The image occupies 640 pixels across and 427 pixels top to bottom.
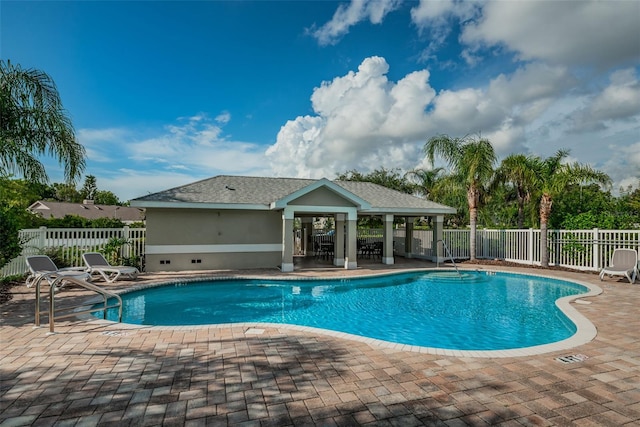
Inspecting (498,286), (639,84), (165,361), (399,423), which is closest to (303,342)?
(165,361)

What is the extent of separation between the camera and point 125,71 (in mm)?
14852

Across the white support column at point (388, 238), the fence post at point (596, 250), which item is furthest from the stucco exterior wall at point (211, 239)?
the fence post at point (596, 250)

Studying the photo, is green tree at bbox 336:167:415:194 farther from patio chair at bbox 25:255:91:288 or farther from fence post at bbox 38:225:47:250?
patio chair at bbox 25:255:91:288

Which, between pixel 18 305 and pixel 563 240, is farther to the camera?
pixel 563 240

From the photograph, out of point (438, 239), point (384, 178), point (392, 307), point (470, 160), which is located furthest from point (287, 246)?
point (384, 178)

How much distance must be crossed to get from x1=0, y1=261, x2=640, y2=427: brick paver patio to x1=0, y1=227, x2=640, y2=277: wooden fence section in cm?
951

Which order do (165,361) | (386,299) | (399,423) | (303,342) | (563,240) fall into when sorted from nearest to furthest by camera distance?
(399,423) < (165,361) < (303,342) < (386,299) < (563,240)

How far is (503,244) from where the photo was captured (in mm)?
19906

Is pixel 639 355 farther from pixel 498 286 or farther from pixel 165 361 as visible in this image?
A: pixel 498 286

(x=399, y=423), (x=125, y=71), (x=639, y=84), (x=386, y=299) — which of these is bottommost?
(x=386, y=299)

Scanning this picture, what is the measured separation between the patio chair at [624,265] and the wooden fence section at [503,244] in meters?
0.95

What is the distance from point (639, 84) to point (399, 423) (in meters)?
16.8

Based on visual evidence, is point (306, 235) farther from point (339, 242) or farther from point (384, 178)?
point (384, 178)

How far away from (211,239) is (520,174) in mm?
18133
